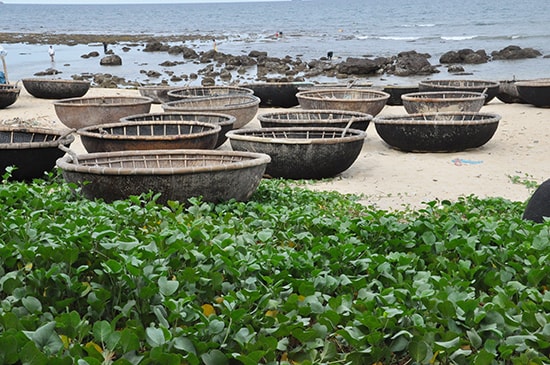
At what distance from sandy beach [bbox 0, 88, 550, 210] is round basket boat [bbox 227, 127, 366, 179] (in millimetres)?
222

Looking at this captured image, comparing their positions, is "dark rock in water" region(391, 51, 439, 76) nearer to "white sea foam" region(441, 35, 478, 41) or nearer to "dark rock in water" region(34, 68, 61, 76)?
"dark rock in water" region(34, 68, 61, 76)

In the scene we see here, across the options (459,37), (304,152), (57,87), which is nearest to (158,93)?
(57,87)

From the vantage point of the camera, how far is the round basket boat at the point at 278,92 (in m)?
18.3

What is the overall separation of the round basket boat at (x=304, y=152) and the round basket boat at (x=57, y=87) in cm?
1099

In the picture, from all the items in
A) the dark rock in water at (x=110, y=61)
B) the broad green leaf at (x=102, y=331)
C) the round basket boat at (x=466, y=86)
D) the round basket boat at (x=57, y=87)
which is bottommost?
the dark rock in water at (x=110, y=61)

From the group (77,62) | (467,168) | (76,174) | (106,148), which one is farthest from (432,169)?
(77,62)

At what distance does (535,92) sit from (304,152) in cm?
946

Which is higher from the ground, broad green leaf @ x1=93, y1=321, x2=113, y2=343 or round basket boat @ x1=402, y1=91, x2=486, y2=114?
broad green leaf @ x1=93, y1=321, x2=113, y2=343

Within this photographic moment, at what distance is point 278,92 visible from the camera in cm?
1827

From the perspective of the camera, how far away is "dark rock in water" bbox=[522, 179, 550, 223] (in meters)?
5.15

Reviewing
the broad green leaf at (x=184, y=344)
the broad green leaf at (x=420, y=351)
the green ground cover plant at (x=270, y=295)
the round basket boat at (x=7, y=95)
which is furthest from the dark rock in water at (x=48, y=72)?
the broad green leaf at (x=420, y=351)

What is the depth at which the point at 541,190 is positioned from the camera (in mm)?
5262

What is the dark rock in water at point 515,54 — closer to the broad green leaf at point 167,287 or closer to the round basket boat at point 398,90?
the round basket boat at point 398,90

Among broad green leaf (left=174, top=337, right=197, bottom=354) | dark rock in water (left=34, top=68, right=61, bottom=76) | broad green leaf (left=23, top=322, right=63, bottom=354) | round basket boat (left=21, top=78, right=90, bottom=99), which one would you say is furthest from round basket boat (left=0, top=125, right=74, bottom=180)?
dark rock in water (left=34, top=68, right=61, bottom=76)
